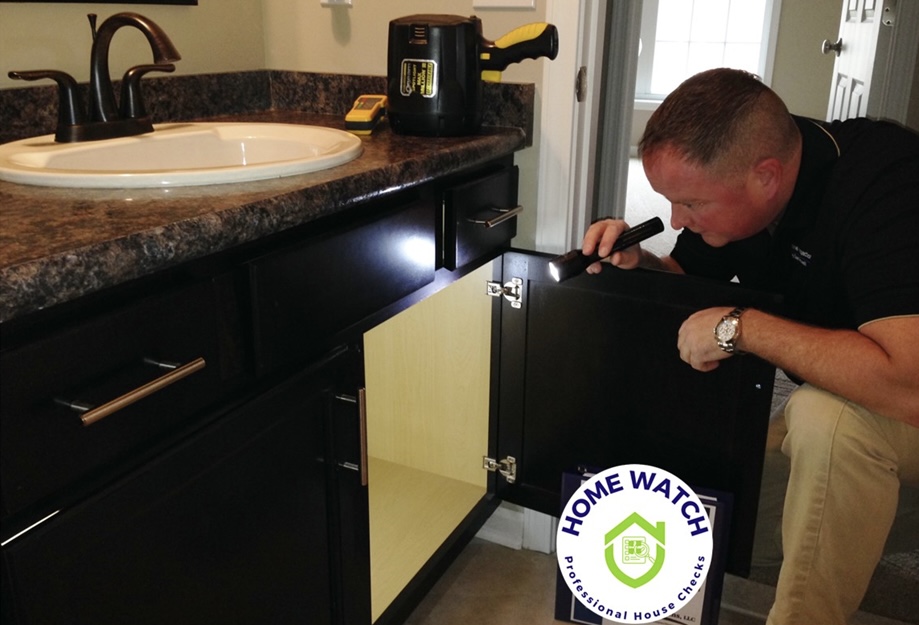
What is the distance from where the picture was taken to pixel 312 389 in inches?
39.8

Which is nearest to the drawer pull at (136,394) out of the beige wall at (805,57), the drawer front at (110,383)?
the drawer front at (110,383)

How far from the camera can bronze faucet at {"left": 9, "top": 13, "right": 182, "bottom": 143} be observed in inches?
45.0

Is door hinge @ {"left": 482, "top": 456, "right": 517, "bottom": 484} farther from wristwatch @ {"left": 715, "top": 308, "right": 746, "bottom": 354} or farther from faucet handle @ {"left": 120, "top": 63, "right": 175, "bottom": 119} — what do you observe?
faucet handle @ {"left": 120, "top": 63, "right": 175, "bottom": 119}

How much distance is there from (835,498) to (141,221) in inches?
39.2

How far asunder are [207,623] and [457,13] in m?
1.13

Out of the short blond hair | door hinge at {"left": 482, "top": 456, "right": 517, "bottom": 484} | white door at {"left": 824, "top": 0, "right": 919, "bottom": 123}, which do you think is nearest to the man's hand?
the short blond hair

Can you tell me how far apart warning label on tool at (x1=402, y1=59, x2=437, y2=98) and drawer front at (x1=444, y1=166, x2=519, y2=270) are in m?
0.17

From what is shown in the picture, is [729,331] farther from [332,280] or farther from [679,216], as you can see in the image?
[332,280]

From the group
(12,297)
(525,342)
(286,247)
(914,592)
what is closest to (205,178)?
(286,247)

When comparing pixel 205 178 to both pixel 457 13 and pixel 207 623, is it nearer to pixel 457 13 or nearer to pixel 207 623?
pixel 207 623

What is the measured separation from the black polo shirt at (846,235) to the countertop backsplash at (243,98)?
1.60ft

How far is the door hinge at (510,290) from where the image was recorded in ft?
4.70

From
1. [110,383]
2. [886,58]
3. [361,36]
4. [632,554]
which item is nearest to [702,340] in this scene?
[632,554]

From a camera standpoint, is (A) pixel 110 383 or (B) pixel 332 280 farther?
(B) pixel 332 280
